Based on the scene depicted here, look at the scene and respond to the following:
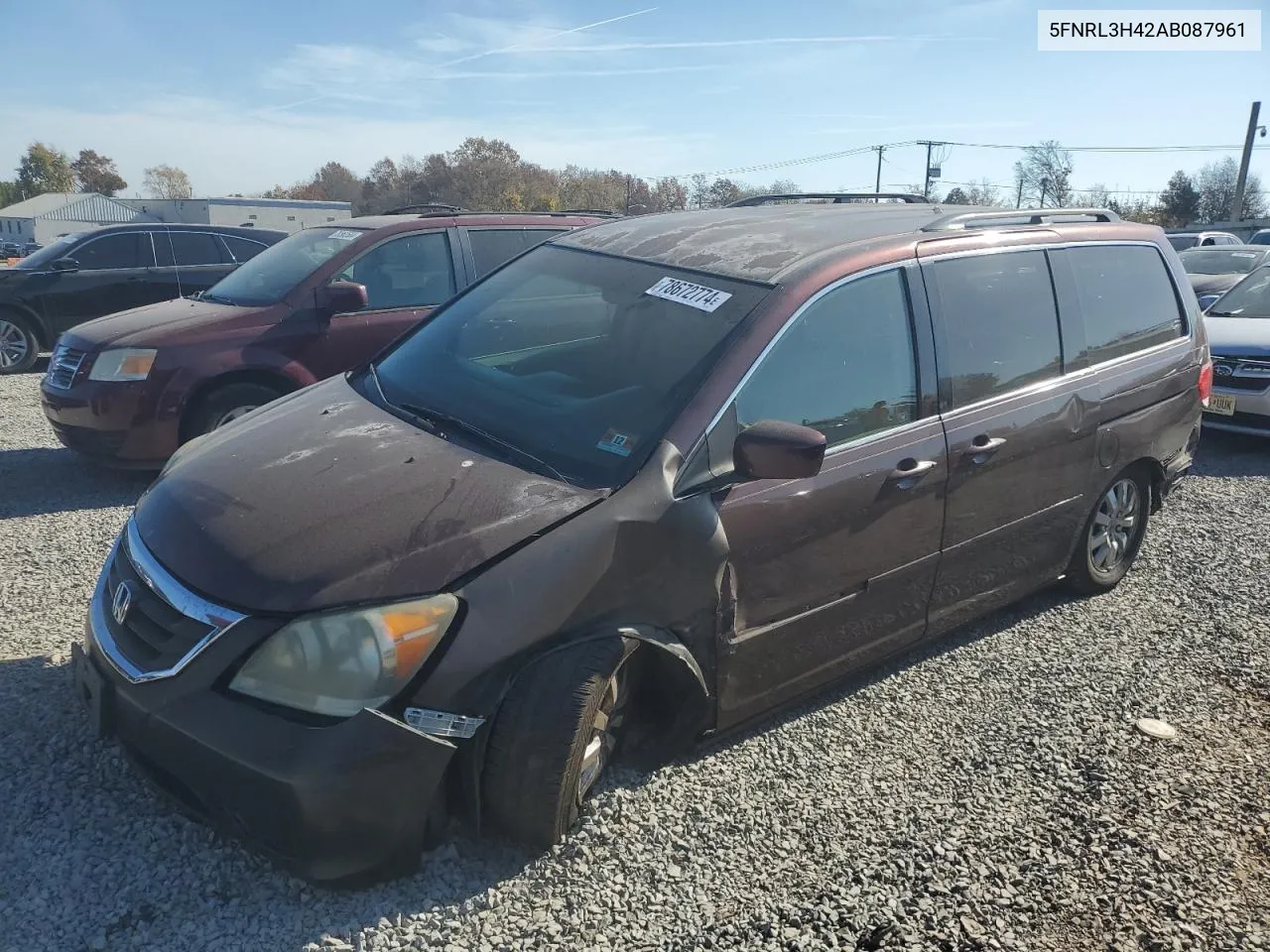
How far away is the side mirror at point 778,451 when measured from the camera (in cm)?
272

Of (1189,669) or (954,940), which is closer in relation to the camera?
(954,940)

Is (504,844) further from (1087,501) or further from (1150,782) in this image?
(1087,501)

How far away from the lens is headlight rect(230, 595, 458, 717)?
2.30 metres

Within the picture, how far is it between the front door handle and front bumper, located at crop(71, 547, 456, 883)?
1836 mm

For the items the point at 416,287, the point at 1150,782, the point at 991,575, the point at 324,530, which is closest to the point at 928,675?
the point at 991,575

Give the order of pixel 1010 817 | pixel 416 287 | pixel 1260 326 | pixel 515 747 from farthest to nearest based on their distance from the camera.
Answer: pixel 1260 326, pixel 416 287, pixel 1010 817, pixel 515 747

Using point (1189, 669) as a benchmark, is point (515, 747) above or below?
above

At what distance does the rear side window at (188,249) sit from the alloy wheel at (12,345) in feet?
5.93

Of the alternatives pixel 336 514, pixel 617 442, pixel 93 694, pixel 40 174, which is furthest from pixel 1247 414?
pixel 40 174

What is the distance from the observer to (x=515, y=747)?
2.43m

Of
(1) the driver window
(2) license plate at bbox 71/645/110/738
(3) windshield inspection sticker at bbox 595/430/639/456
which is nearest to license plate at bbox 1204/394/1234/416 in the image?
(1) the driver window

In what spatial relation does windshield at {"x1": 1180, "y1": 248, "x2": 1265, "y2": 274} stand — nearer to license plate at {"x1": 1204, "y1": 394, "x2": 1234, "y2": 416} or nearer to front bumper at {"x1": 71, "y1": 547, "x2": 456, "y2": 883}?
license plate at {"x1": 1204, "y1": 394, "x2": 1234, "y2": 416}

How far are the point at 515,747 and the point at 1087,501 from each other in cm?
315

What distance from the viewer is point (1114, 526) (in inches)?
187
